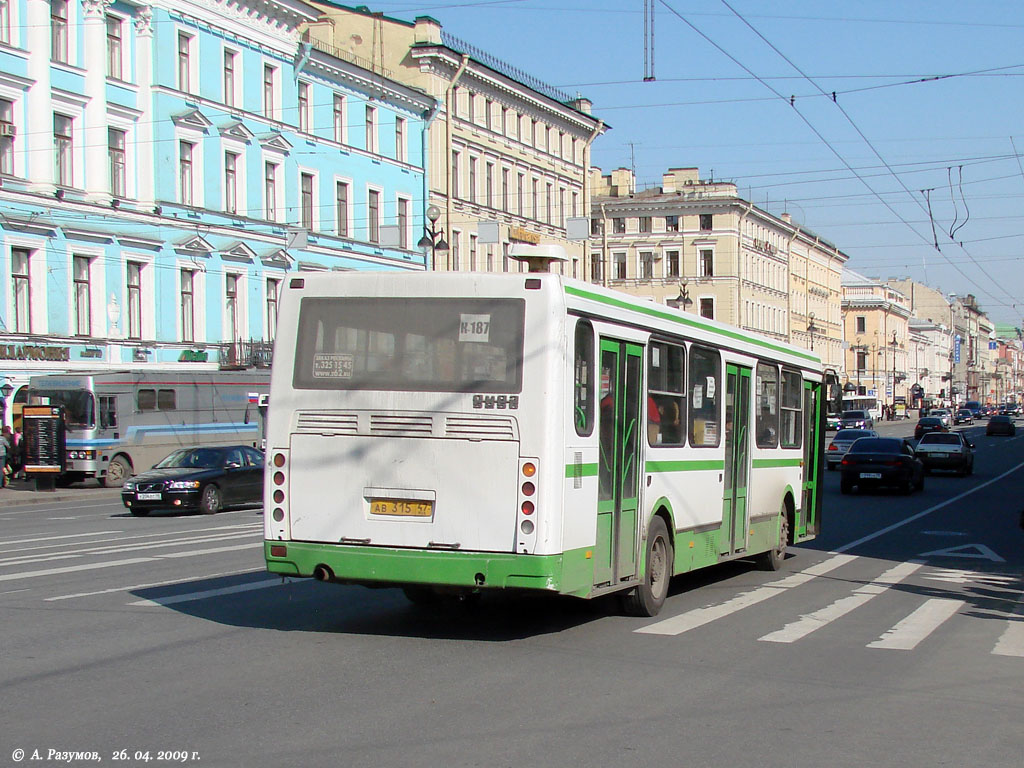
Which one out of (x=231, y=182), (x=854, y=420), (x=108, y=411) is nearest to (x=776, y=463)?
(x=108, y=411)

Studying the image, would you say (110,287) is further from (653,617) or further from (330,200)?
(653,617)

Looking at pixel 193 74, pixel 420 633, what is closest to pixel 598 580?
pixel 420 633

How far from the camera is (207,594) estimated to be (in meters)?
12.7

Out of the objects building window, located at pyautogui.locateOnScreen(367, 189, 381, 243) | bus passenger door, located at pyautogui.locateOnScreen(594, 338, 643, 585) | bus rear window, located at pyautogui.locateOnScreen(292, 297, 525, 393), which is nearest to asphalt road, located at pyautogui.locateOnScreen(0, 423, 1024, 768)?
bus passenger door, located at pyautogui.locateOnScreen(594, 338, 643, 585)

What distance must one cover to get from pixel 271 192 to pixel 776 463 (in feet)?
120

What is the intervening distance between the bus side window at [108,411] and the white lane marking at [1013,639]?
29.3 meters

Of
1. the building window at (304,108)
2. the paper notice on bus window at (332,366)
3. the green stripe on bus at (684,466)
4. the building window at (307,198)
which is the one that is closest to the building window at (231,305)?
the building window at (307,198)

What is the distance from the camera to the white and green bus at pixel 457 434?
31.4ft

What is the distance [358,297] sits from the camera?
10.1 m

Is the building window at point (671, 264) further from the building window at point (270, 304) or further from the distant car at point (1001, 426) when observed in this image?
the building window at point (270, 304)

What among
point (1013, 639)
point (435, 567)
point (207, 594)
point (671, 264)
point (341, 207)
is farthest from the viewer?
point (671, 264)

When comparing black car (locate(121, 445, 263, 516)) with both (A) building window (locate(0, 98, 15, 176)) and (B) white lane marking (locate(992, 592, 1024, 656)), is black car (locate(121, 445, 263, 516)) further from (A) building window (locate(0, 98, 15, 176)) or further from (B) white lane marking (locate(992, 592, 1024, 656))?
(B) white lane marking (locate(992, 592, 1024, 656))

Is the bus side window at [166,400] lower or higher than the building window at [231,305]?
lower

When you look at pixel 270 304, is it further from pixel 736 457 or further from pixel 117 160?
pixel 736 457
